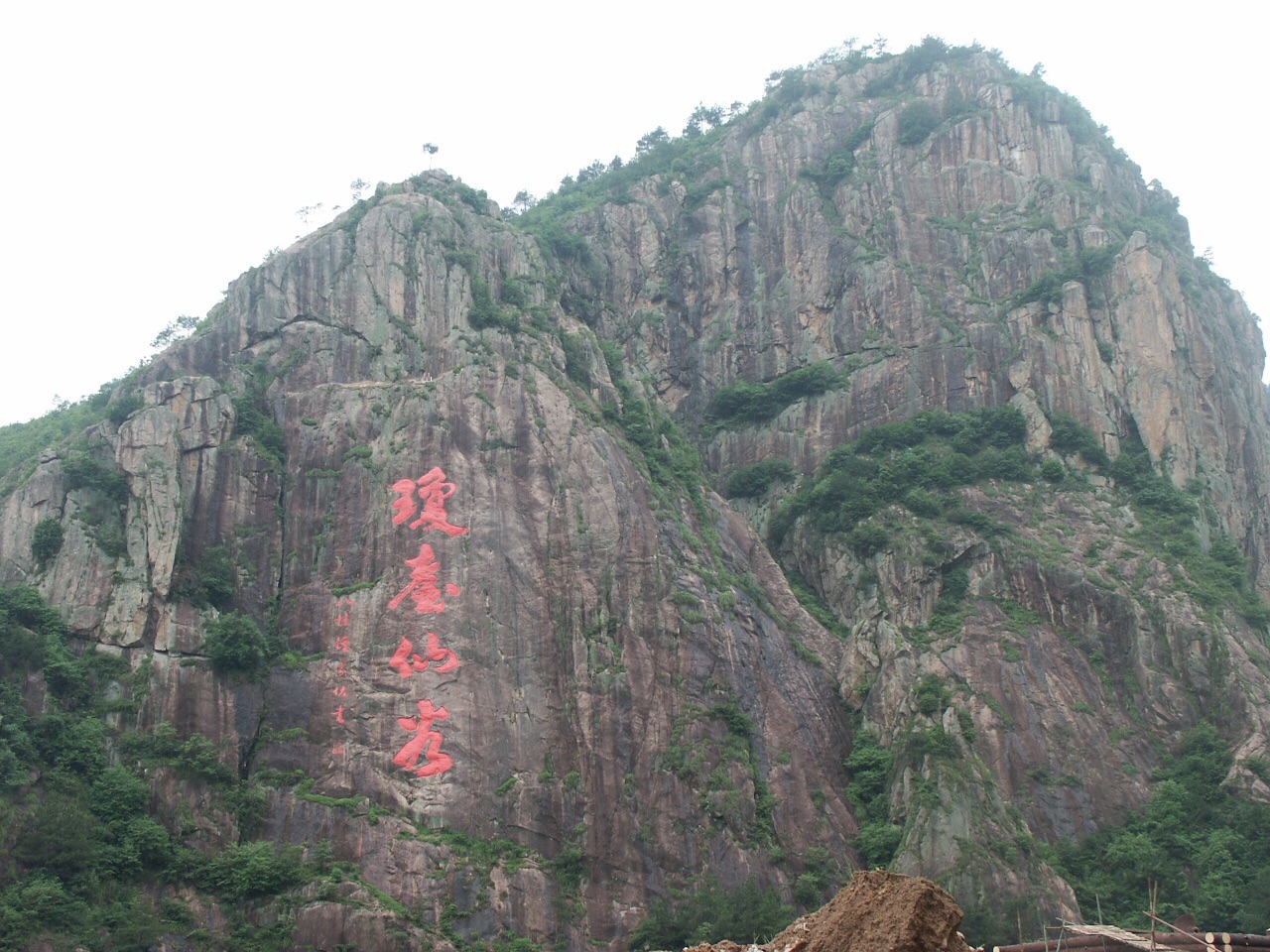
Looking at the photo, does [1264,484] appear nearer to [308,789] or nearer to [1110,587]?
[1110,587]

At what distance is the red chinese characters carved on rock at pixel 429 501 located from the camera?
45.5 metres

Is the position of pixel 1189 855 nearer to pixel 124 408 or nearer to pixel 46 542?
pixel 46 542

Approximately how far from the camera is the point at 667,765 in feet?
137

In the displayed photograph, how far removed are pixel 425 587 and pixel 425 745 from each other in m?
5.96

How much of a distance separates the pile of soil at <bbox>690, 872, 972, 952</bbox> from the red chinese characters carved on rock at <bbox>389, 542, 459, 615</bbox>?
3020 cm

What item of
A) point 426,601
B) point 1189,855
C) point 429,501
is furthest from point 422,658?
point 1189,855

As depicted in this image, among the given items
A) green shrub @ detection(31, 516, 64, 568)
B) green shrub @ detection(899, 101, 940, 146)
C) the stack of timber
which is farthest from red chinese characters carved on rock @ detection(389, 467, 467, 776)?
green shrub @ detection(899, 101, 940, 146)

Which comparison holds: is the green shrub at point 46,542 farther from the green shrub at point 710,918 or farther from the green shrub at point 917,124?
the green shrub at point 917,124

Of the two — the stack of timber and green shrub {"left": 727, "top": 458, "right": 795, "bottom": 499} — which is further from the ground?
green shrub {"left": 727, "top": 458, "right": 795, "bottom": 499}

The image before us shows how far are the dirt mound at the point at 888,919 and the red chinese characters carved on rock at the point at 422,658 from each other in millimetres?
28834

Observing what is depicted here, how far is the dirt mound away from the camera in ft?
43.3

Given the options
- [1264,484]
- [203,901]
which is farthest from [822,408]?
[203,901]

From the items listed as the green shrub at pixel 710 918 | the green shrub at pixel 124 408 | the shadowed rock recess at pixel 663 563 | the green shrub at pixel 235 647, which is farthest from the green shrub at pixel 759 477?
the green shrub at pixel 124 408

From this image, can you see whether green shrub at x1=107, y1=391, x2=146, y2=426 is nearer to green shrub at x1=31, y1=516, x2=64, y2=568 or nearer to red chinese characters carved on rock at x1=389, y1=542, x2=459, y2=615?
green shrub at x1=31, y1=516, x2=64, y2=568
